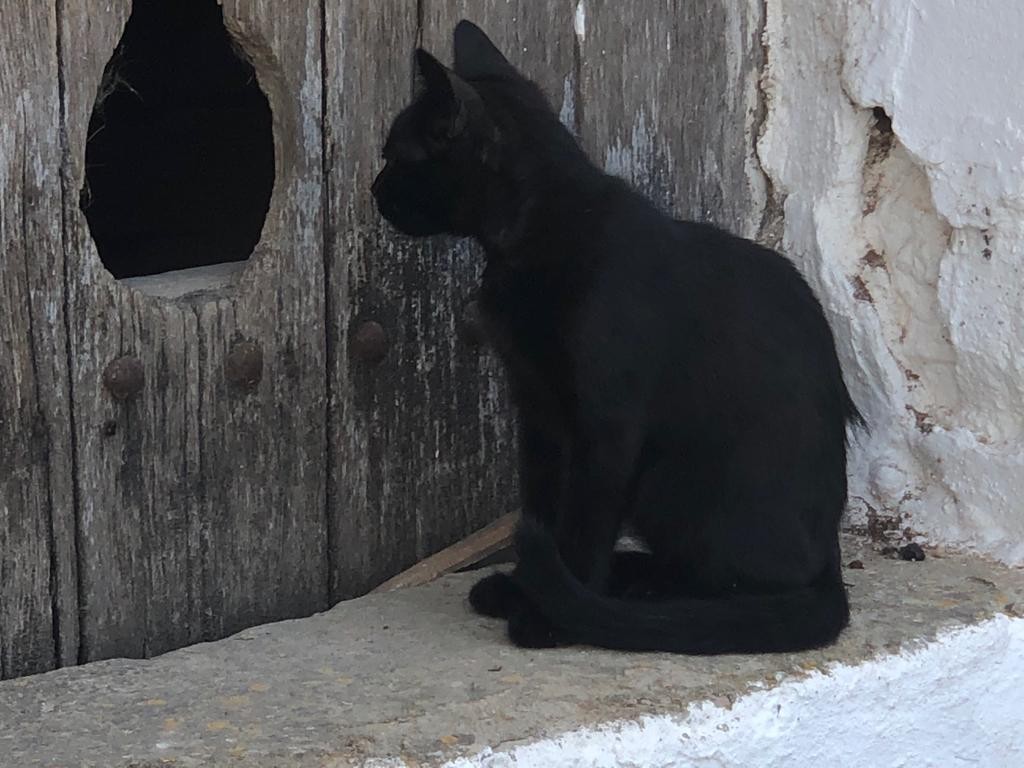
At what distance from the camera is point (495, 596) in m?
1.85

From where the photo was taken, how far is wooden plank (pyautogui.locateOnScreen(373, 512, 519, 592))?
2.03 meters

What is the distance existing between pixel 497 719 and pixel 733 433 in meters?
0.53

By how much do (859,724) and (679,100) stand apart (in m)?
1.00

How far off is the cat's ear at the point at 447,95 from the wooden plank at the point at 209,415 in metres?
0.19

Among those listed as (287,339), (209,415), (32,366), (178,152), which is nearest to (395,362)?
(287,339)

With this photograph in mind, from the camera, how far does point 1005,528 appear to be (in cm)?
195

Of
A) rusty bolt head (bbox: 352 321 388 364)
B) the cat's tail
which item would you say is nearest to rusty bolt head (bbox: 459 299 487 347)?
rusty bolt head (bbox: 352 321 388 364)

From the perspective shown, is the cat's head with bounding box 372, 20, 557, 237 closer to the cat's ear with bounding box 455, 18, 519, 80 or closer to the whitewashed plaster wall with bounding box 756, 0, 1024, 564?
the cat's ear with bounding box 455, 18, 519, 80

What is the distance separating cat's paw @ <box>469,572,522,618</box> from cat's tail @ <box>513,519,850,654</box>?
108 mm

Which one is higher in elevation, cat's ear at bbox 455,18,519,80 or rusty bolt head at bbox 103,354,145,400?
cat's ear at bbox 455,18,519,80

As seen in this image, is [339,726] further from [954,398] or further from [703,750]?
[954,398]

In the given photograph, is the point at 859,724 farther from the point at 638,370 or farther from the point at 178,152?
the point at 178,152

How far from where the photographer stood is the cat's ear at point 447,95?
1.65 meters

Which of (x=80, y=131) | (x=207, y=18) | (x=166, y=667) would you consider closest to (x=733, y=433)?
(x=166, y=667)
